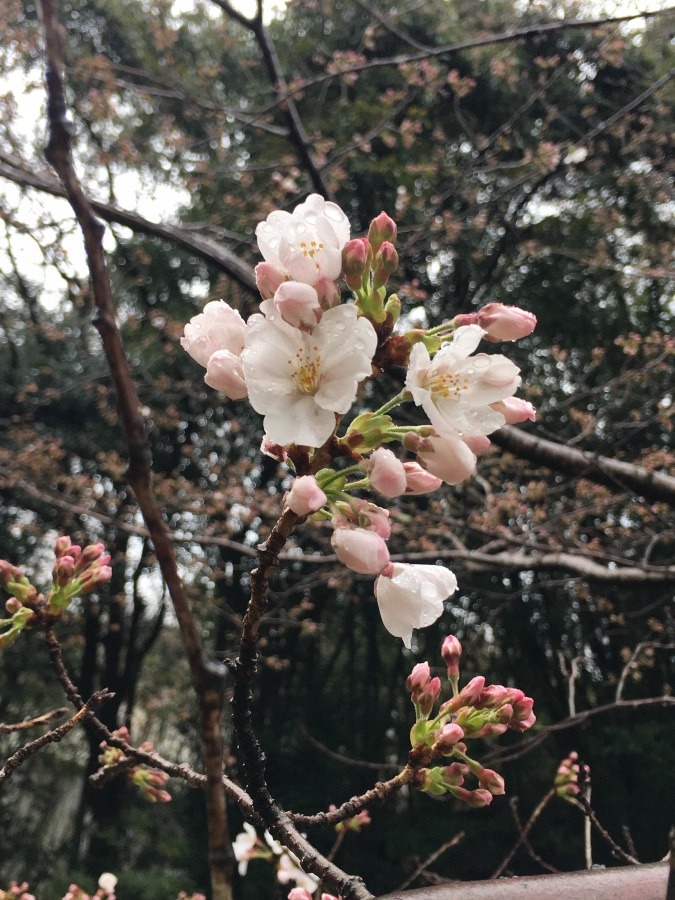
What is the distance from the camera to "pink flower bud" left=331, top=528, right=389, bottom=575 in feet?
1.66

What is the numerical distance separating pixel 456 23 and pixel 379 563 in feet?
19.7

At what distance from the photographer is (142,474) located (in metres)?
0.24

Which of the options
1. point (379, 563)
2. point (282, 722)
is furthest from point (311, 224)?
point (282, 722)

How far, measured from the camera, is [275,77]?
8.96ft

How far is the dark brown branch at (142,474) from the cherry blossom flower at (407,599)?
0.35 m

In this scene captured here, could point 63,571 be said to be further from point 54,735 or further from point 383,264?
point 383,264

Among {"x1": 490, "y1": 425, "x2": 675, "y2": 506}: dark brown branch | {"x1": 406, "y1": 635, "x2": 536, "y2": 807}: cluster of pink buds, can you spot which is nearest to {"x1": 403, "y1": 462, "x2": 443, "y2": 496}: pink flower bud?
{"x1": 406, "y1": 635, "x2": 536, "y2": 807}: cluster of pink buds

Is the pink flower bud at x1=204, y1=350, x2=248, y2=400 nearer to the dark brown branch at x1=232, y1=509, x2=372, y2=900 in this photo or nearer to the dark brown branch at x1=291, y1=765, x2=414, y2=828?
the dark brown branch at x1=232, y1=509, x2=372, y2=900

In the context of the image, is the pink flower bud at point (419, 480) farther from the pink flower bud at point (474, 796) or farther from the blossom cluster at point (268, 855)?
the blossom cluster at point (268, 855)

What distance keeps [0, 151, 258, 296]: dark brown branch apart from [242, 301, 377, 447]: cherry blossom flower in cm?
146

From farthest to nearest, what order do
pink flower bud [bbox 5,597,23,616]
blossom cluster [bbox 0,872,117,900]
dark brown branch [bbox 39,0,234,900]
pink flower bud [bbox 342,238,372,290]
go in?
blossom cluster [bbox 0,872,117,900] < pink flower bud [bbox 5,597,23,616] < pink flower bud [bbox 342,238,372,290] < dark brown branch [bbox 39,0,234,900]

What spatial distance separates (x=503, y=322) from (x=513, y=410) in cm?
8

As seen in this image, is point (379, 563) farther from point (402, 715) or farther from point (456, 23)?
point (402, 715)

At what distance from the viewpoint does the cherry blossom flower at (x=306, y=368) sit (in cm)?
49
